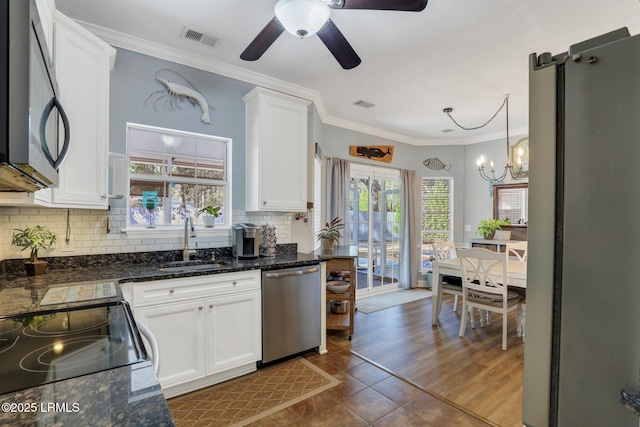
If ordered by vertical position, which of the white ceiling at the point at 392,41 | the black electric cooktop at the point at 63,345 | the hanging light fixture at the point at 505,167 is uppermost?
the white ceiling at the point at 392,41

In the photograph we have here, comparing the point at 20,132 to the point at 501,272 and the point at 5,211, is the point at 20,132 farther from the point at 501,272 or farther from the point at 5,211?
the point at 501,272

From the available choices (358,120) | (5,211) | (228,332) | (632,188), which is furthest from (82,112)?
(358,120)

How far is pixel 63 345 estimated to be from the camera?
3.27 ft

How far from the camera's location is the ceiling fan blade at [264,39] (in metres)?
1.95

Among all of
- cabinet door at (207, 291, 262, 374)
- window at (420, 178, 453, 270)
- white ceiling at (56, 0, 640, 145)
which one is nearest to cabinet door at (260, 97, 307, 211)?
white ceiling at (56, 0, 640, 145)

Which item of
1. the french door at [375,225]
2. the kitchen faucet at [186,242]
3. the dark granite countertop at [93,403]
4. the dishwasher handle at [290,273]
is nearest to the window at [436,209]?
the french door at [375,225]

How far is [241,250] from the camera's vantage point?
9.41 ft

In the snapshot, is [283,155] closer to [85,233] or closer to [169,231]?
[169,231]

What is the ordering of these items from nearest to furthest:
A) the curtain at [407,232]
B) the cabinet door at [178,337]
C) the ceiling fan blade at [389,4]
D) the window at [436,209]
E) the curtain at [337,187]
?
the ceiling fan blade at [389,4], the cabinet door at [178,337], the curtain at [337,187], the curtain at [407,232], the window at [436,209]

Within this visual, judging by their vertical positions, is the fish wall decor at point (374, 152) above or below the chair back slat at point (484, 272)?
above

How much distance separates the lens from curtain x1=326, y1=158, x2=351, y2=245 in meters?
4.56

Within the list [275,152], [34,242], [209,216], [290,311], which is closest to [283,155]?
[275,152]

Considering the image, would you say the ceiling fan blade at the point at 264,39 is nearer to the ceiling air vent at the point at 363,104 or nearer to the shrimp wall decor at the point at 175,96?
the shrimp wall decor at the point at 175,96

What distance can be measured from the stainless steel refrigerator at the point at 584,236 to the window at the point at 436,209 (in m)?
5.36
